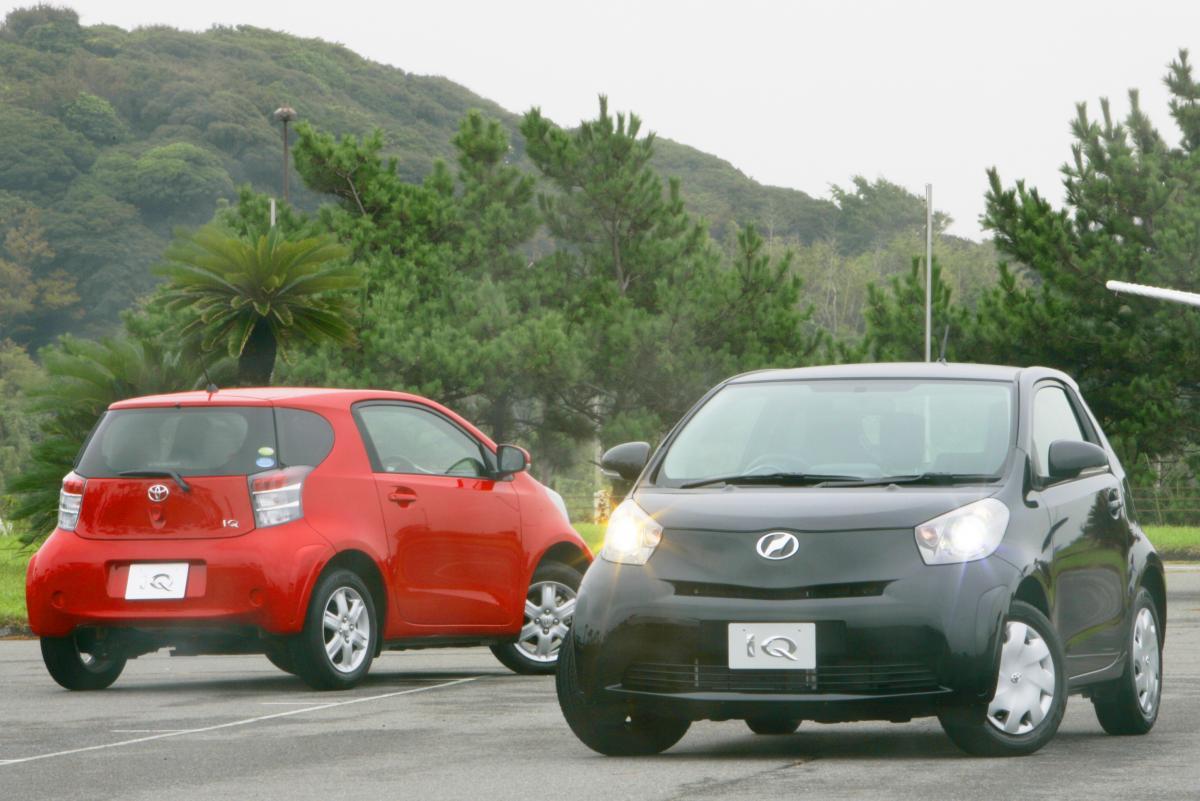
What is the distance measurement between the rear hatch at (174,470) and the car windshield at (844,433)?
129 inches

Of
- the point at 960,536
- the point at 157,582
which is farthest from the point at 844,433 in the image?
the point at 157,582

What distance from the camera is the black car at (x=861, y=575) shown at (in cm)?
805

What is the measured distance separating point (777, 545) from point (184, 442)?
191 inches

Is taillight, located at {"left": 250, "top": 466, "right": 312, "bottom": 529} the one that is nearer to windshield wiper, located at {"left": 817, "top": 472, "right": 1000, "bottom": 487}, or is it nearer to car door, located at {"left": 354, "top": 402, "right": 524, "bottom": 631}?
car door, located at {"left": 354, "top": 402, "right": 524, "bottom": 631}

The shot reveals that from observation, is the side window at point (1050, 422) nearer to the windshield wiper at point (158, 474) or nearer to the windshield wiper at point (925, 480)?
the windshield wiper at point (925, 480)

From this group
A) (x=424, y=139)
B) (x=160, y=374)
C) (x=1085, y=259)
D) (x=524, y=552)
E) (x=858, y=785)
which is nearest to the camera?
(x=858, y=785)

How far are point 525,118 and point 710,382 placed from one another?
8.01 meters

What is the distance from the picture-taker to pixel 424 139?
16650cm

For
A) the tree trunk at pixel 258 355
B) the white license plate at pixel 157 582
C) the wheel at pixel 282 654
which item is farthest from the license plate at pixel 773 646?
the tree trunk at pixel 258 355

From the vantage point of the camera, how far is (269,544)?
11617 mm

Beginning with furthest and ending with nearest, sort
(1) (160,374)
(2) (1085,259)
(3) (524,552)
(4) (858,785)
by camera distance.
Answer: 1. (2) (1085,259)
2. (1) (160,374)
3. (3) (524,552)
4. (4) (858,785)

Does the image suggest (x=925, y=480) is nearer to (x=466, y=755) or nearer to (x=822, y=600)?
(x=822, y=600)

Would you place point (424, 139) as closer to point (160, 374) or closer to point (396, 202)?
point (396, 202)

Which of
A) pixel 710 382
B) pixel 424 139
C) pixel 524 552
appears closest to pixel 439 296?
pixel 710 382
